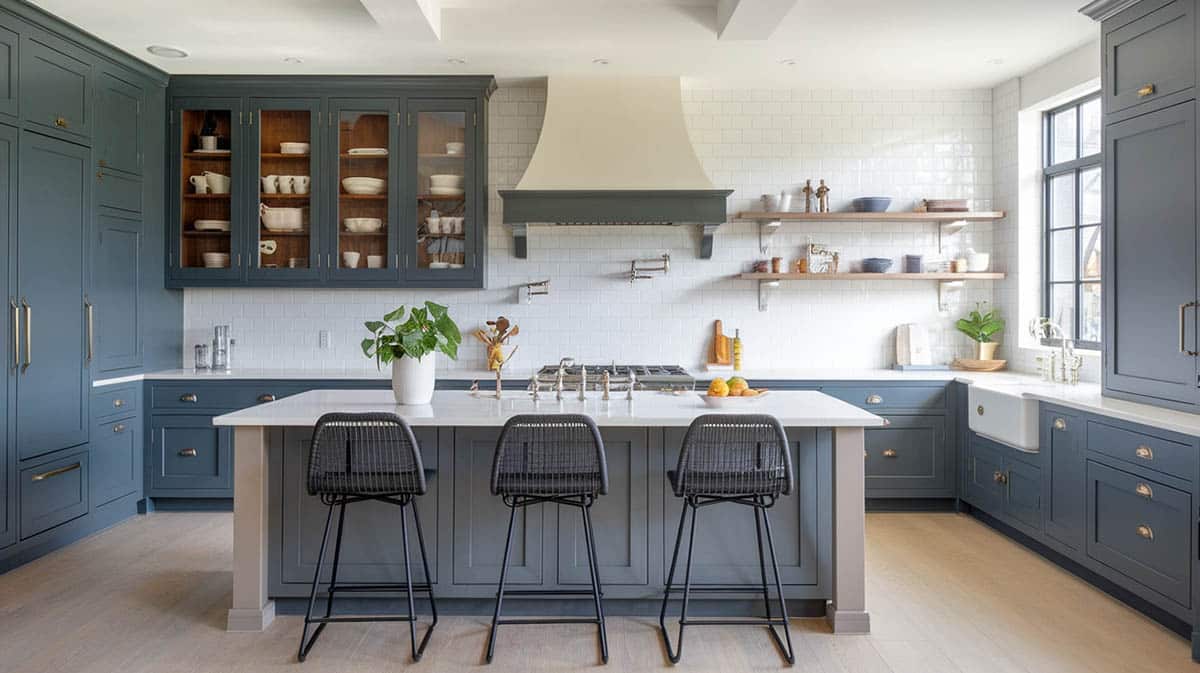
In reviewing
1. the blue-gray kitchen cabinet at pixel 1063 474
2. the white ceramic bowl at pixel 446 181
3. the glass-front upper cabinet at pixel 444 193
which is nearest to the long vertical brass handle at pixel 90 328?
the glass-front upper cabinet at pixel 444 193

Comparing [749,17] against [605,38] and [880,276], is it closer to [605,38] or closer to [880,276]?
[605,38]

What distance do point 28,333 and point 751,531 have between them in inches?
148

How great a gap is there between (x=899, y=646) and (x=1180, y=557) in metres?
1.16

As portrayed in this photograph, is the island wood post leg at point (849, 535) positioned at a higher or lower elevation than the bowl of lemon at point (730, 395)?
lower

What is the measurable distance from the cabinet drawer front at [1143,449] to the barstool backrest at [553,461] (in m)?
2.26

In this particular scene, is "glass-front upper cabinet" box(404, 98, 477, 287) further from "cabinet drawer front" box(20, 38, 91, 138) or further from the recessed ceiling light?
"cabinet drawer front" box(20, 38, 91, 138)

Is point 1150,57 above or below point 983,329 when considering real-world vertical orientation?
above

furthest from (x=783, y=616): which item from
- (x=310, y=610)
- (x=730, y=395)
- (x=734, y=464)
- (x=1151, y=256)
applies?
(x=1151, y=256)

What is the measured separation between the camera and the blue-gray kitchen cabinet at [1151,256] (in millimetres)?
3527

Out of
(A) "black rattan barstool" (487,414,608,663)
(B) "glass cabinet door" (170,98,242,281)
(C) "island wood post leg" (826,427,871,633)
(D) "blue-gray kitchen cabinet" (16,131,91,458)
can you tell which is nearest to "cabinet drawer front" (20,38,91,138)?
(D) "blue-gray kitchen cabinet" (16,131,91,458)

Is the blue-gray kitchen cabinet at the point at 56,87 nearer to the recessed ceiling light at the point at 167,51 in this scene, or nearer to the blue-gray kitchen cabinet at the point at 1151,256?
the recessed ceiling light at the point at 167,51

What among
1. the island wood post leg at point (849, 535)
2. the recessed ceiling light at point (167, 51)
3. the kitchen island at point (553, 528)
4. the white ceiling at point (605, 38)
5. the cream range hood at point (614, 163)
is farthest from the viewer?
the cream range hood at point (614, 163)

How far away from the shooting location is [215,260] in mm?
5645

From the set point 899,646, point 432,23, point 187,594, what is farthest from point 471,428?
point 432,23
